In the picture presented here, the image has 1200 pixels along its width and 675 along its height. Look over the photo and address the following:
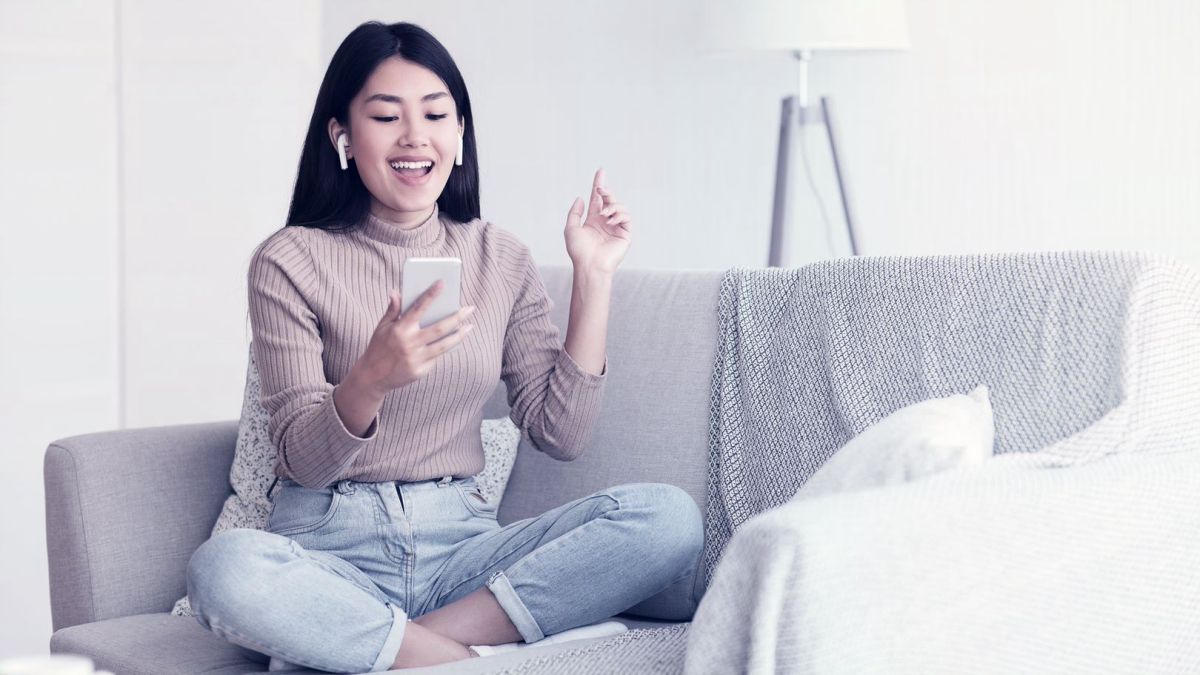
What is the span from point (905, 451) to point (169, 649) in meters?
0.91

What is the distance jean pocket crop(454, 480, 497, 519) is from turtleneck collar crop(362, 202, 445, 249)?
34 centimetres

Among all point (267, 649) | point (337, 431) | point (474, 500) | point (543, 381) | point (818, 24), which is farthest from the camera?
point (818, 24)

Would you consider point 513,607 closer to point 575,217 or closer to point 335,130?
point 575,217

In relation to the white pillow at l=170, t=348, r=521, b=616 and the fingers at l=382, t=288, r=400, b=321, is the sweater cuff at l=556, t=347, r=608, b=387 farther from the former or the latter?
the fingers at l=382, t=288, r=400, b=321

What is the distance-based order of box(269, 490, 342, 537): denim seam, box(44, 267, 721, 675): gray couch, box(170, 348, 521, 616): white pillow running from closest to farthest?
box(269, 490, 342, 537): denim seam
box(44, 267, 721, 675): gray couch
box(170, 348, 521, 616): white pillow

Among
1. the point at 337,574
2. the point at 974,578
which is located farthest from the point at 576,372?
the point at 974,578

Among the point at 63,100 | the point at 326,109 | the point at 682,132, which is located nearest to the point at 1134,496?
the point at 326,109

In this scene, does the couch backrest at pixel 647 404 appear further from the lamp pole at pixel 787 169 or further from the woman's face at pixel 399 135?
the lamp pole at pixel 787 169

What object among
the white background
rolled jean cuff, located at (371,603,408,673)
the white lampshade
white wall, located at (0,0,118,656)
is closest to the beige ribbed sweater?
rolled jean cuff, located at (371,603,408,673)

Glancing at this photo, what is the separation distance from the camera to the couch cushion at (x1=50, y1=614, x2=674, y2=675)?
150 cm

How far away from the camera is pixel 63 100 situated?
3051 millimetres

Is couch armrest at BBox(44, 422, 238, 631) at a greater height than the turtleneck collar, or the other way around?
the turtleneck collar

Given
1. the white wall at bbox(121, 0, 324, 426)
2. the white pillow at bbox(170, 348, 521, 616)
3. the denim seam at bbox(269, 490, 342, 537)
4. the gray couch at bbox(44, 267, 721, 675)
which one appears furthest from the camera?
the white wall at bbox(121, 0, 324, 426)

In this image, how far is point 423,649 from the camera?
5.01 feet
